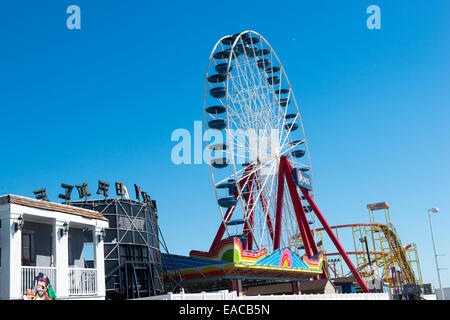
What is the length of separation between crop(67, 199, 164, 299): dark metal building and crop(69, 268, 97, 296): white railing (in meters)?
7.86

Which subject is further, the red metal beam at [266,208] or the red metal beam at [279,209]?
the red metal beam at [266,208]

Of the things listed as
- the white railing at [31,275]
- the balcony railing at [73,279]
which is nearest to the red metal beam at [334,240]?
the balcony railing at [73,279]

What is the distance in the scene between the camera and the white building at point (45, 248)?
1584cm

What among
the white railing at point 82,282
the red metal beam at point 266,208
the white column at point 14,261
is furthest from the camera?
the red metal beam at point 266,208

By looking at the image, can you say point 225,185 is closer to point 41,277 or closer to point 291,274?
point 291,274

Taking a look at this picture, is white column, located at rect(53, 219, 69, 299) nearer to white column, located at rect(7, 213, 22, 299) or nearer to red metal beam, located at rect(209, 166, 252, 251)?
white column, located at rect(7, 213, 22, 299)

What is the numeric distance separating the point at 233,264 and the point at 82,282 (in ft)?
31.9

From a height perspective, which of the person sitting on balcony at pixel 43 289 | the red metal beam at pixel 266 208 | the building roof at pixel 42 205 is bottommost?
the person sitting on balcony at pixel 43 289

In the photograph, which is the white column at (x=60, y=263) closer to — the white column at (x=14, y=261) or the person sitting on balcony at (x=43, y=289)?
the person sitting on balcony at (x=43, y=289)

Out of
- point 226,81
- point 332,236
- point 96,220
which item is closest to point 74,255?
point 96,220

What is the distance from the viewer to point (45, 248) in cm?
1991

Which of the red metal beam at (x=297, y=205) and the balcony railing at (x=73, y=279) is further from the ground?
the red metal beam at (x=297, y=205)

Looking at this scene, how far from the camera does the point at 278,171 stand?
3797 centimetres
